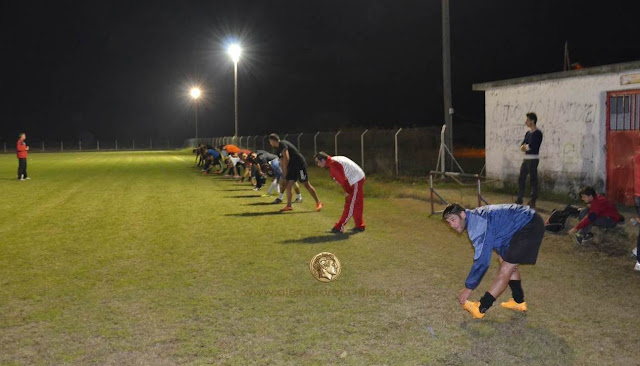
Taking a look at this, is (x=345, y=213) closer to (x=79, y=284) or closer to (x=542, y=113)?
(x=79, y=284)

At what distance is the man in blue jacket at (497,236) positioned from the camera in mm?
5086

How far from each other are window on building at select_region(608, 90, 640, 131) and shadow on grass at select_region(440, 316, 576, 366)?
8.71m

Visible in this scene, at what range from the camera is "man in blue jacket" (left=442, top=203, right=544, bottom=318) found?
5.09 metres

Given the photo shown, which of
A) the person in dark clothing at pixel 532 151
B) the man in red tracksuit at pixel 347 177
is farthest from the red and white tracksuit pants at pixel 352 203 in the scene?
the person in dark clothing at pixel 532 151

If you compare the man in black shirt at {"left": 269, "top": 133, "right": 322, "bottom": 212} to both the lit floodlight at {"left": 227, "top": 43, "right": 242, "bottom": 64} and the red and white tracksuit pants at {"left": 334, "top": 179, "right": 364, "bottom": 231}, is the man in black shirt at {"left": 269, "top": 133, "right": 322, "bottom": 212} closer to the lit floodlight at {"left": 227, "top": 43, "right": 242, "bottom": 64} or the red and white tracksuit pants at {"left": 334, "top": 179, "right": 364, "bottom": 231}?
the red and white tracksuit pants at {"left": 334, "top": 179, "right": 364, "bottom": 231}

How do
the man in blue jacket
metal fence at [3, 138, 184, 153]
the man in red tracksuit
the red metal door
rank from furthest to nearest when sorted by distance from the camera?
metal fence at [3, 138, 184, 153] < the red metal door < the man in red tracksuit < the man in blue jacket

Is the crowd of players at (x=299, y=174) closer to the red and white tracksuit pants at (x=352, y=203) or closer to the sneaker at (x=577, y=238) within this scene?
the red and white tracksuit pants at (x=352, y=203)

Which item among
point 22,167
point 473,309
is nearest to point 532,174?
point 473,309

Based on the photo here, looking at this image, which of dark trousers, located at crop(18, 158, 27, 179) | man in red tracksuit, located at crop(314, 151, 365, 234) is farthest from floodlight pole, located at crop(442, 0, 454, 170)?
dark trousers, located at crop(18, 158, 27, 179)

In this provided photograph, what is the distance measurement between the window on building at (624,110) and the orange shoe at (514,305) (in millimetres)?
8235

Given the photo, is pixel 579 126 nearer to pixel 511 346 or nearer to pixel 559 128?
pixel 559 128

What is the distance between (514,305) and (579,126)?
359 inches

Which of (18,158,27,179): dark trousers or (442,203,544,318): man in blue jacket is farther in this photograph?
(18,158,27,179): dark trousers

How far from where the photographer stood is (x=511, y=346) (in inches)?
191
